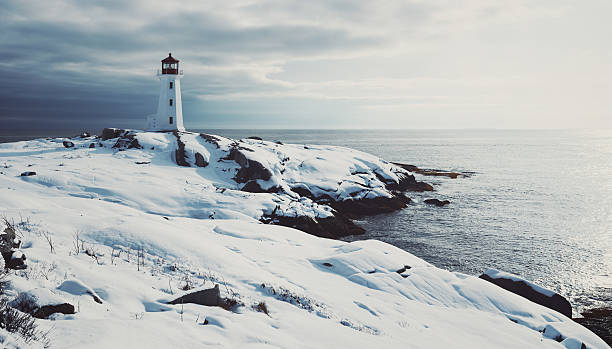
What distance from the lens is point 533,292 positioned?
49.4ft

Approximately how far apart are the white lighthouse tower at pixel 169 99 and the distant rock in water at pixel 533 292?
43.0m

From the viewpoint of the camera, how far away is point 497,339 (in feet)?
29.7

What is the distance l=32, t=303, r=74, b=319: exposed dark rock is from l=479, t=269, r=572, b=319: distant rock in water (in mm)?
16031

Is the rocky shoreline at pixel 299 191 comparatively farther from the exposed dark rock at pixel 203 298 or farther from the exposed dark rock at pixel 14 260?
the exposed dark rock at pixel 14 260

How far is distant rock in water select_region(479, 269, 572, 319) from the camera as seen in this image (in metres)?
14.5

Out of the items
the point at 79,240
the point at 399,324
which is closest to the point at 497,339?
the point at 399,324

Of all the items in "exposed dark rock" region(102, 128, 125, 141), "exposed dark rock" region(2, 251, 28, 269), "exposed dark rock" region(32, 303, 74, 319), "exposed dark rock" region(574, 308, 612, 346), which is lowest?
"exposed dark rock" region(574, 308, 612, 346)

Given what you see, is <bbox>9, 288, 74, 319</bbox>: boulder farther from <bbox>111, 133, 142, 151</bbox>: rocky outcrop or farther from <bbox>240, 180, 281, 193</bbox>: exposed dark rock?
<bbox>111, 133, 142, 151</bbox>: rocky outcrop

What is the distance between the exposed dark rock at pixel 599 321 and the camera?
13.5m

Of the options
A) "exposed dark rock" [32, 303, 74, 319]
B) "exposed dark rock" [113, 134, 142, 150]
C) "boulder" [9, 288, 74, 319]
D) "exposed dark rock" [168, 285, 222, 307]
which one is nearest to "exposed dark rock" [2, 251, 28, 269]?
"boulder" [9, 288, 74, 319]

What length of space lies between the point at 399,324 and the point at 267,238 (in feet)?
24.5

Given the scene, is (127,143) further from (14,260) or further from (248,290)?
(248,290)

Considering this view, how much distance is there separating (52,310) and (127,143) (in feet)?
122

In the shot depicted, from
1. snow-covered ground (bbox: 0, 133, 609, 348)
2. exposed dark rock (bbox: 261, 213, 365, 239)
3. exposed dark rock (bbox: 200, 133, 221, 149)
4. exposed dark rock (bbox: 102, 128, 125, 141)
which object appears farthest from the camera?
exposed dark rock (bbox: 102, 128, 125, 141)
